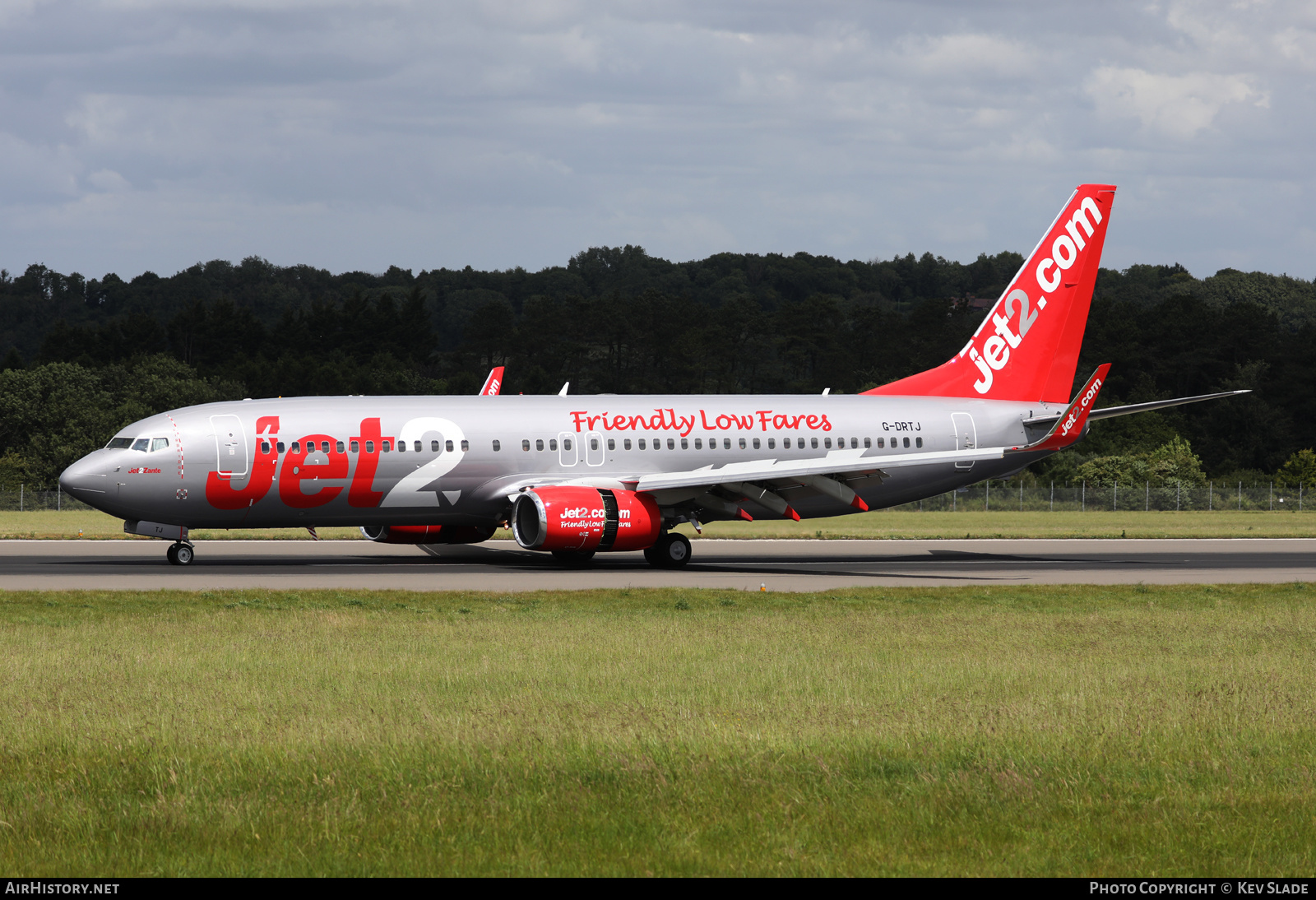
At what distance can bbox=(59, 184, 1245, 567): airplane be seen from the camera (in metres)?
32.9

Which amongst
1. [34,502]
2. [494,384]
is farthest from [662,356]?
[494,384]

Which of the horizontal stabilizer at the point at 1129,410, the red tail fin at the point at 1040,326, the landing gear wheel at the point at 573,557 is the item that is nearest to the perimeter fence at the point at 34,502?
the landing gear wheel at the point at 573,557

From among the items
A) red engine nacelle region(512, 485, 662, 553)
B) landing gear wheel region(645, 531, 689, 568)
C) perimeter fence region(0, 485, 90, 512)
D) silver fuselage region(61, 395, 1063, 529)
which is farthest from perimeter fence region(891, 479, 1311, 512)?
perimeter fence region(0, 485, 90, 512)

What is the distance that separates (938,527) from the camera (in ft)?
188

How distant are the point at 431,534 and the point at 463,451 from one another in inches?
153

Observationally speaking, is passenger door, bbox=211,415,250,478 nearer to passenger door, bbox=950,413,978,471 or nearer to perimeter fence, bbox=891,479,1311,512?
passenger door, bbox=950,413,978,471

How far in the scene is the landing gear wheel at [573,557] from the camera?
110 feet

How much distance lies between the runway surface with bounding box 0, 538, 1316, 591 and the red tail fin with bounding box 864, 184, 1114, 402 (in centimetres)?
482

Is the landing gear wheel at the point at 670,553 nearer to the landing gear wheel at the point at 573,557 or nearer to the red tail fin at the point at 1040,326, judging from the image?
the landing gear wheel at the point at 573,557

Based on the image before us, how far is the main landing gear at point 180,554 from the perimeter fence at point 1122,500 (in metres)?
45.5

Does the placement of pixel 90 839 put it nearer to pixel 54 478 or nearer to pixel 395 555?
pixel 395 555

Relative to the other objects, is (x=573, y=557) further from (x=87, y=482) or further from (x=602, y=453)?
(x=87, y=482)

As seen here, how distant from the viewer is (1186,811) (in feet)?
34.3

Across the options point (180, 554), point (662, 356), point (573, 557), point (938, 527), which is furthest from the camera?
point (662, 356)
